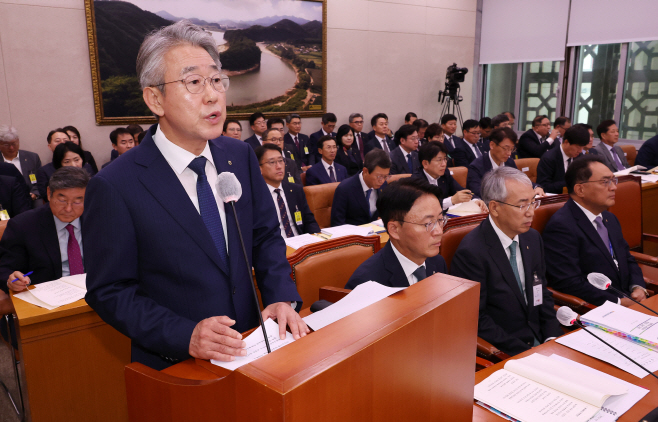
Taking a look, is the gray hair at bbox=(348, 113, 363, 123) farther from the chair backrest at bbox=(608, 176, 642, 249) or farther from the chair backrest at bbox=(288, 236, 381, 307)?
the chair backrest at bbox=(288, 236, 381, 307)

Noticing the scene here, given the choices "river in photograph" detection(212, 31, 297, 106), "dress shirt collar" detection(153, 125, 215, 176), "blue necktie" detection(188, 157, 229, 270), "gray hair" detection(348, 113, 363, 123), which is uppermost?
"river in photograph" detection(212, 31, 297, 106)

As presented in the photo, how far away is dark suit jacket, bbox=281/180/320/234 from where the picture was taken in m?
3.82

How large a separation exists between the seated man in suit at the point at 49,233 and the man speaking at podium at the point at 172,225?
159cm

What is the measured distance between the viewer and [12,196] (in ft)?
14.3

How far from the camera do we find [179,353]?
103 cm

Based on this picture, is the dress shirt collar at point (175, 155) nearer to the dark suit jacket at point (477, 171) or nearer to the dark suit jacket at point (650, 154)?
the dark suit jacket at point (477, 171)

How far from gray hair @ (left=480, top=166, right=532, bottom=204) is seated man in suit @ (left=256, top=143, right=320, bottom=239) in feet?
5.00

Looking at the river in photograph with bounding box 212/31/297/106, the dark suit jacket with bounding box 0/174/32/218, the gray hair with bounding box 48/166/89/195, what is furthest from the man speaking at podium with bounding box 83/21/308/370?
the river in photograph with bounding box 212/31/297/106

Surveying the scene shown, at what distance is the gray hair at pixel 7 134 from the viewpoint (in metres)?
5.36

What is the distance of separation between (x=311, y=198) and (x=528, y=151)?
479 centimetres

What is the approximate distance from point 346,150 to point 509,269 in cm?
537

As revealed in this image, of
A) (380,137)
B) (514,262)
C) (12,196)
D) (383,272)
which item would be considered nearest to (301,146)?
(380,137)

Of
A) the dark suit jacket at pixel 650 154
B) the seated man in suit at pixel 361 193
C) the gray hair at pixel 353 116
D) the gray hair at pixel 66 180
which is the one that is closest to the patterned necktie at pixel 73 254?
the gray hair at pixel 66 180

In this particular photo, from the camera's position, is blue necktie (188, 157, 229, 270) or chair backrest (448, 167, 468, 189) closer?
blue necktie (188, 157, 229, 270)
